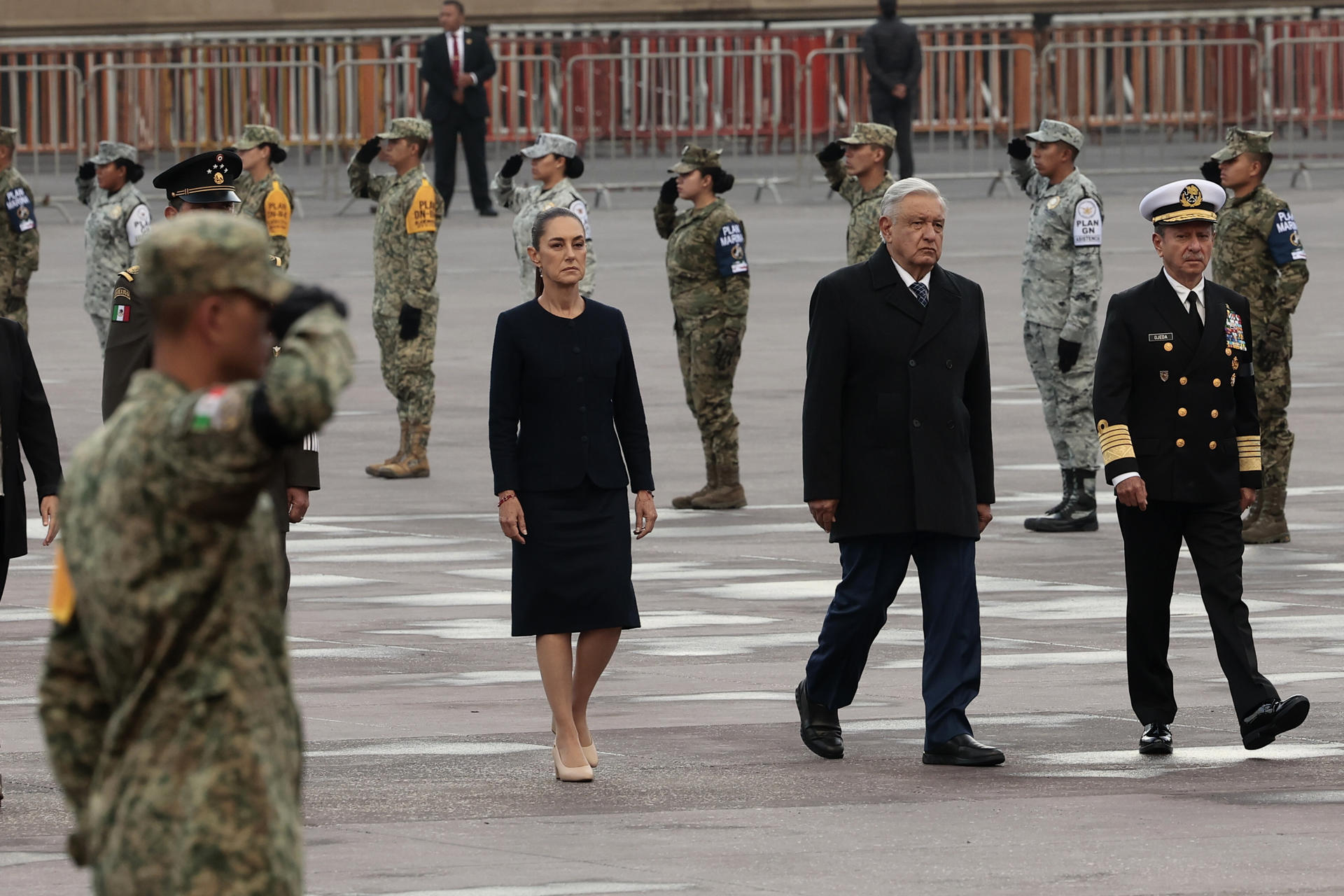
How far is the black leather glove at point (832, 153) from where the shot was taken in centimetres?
1633

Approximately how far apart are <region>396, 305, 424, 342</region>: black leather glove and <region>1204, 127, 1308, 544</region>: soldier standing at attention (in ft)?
16.2

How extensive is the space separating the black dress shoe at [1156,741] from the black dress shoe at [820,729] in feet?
3.15

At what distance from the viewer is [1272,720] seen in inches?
346

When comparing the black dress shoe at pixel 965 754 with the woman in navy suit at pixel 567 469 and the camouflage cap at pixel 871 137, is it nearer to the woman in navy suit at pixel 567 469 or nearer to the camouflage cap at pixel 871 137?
the woman in navy suit at pixel 567 469

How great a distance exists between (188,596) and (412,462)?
1284cm

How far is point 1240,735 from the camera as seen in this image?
9188 millimetres

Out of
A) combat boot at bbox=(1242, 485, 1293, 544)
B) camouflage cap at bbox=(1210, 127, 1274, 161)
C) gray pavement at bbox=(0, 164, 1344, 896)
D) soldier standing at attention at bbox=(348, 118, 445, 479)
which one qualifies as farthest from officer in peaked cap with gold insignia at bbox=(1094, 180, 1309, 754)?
soldier standing at attention at bbox=(348, 118, 445, 479)

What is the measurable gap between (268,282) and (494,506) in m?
11.5

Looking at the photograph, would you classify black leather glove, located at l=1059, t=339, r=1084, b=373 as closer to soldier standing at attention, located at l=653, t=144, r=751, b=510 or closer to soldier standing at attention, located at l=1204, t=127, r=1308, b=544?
soldier standing at attention, located at l=1204, t=127, r=1308, b=544

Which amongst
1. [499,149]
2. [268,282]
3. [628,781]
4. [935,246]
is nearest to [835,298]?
[935,246]

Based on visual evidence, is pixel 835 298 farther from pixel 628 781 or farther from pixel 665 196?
pixel 665 196

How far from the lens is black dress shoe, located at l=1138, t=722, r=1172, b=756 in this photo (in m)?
8.93

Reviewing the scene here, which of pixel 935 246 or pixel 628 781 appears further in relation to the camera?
pixel 935 246

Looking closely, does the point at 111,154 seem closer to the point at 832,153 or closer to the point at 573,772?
the point at 832,153
